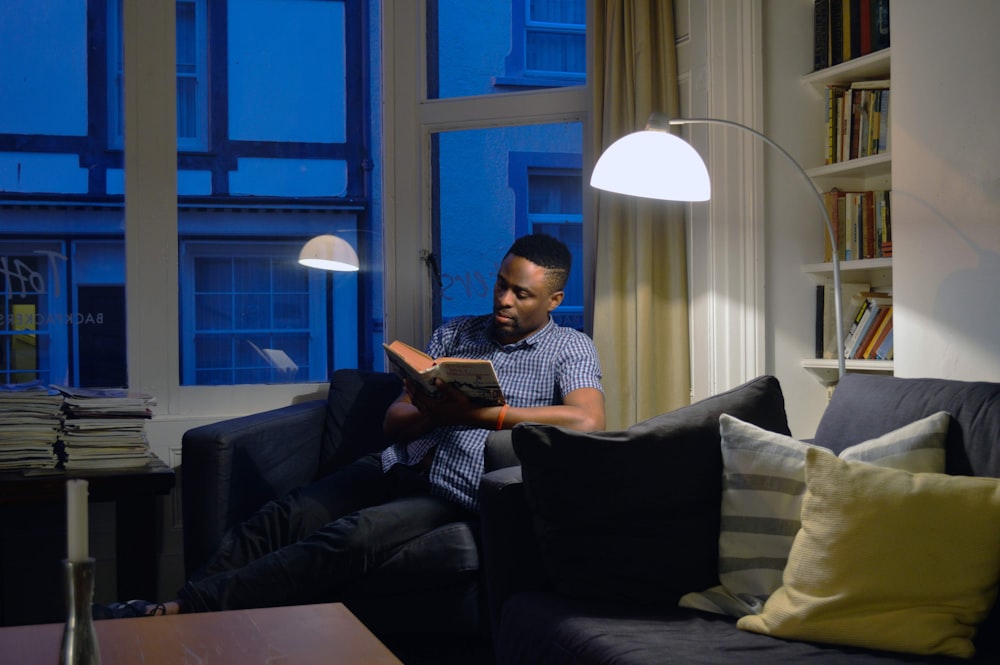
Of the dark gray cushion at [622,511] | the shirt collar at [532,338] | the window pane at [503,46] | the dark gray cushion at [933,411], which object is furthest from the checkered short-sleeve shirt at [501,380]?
the window pane at [503,46]

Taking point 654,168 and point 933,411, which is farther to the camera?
point 654,168

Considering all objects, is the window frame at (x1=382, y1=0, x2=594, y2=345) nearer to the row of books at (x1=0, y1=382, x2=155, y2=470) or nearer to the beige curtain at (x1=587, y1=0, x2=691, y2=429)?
the beige curtain at (x1=587, y1=0, x2=691, y2=429)

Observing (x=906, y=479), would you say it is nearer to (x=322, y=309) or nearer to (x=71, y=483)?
(x=71, y=483)

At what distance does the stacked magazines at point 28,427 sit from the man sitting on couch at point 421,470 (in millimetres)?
740

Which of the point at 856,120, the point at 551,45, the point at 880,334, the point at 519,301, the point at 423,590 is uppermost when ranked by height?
the point at 551,45

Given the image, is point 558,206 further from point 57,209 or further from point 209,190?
point 57,209

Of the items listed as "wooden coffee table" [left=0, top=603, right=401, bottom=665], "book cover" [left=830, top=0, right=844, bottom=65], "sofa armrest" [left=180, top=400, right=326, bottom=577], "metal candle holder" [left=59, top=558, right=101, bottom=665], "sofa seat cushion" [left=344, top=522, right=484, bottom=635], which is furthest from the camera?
"book cover" [left=830, top=0, right=844, bottom=65]

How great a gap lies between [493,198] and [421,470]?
4.22 ft

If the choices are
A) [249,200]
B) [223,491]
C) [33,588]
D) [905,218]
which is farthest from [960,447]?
[33,588]

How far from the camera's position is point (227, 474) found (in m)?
2.54

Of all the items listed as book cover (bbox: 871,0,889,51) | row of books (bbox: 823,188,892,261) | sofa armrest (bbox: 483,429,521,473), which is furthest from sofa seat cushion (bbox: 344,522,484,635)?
book cover (bbox: 871,0,889,51)

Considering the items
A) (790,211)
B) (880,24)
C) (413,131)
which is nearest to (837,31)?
(880,24)

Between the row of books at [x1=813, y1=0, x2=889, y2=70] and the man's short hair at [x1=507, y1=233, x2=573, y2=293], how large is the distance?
1098 millimetres

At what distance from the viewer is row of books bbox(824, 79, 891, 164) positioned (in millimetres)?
3039
